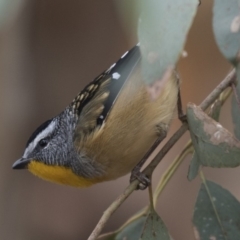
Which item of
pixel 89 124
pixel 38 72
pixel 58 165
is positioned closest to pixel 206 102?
pixel 89 124

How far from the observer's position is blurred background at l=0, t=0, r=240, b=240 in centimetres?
364

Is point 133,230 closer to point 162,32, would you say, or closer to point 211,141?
point 211,141

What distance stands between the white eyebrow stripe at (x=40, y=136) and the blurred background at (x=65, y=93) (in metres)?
1.53

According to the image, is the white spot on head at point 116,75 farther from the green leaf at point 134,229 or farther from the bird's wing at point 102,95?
the green leaf at point 134,229

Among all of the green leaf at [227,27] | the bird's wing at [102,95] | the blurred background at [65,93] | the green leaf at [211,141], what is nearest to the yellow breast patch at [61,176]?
the bird's wing at [102,95]

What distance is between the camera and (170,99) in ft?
5.17

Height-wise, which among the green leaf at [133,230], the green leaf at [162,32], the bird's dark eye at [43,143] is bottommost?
the green leaf at [133,230]

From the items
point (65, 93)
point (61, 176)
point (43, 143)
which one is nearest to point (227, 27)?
point (61, 176)

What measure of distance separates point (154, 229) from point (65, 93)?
9.75ft

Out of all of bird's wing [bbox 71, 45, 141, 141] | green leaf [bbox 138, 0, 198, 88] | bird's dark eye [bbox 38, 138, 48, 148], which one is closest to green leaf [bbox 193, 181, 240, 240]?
bird's wing [bbox 71, 45, 141, 141]

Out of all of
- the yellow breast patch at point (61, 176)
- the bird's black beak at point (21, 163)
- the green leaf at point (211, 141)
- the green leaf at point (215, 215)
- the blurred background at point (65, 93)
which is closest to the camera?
the green leaf at point (211, 141)

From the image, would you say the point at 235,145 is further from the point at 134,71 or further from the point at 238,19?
the point at 134,71

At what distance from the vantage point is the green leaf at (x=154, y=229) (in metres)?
1.30

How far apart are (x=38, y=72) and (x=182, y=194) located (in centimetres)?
137
